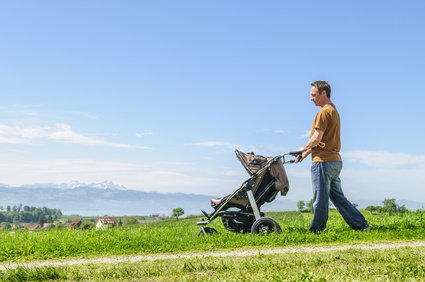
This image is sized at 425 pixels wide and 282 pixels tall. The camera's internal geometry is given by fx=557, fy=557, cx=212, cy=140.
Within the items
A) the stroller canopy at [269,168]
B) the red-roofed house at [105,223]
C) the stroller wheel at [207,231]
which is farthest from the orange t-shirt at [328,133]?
the red-roofed house at [105,223]

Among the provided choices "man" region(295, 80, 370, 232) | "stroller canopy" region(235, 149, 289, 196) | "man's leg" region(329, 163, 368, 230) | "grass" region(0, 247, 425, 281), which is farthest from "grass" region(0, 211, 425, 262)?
"grass" region(0, 247, 425, 281)

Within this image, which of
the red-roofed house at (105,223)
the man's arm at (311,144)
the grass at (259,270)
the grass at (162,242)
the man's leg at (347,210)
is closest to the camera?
the grass at (259,270)

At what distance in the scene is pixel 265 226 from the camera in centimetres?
1265

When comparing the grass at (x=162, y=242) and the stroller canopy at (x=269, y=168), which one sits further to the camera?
the stroller canopy at (x=269, y=168)

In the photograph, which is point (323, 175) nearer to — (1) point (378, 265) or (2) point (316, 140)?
(2) point (316, 140)

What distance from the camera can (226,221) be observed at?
1333cm

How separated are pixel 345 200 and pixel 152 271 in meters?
6.83

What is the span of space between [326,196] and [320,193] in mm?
159

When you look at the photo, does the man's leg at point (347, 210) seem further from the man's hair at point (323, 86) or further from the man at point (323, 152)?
the man's hair at point (323, 86)

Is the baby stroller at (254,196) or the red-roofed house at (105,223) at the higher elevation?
the baby stroller at (254,196)

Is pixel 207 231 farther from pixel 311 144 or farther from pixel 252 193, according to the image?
pixel 311 144

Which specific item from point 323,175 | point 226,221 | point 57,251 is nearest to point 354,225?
point 323,175

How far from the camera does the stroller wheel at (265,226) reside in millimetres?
12539

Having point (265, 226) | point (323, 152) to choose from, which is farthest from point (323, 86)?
point (265, 226)
